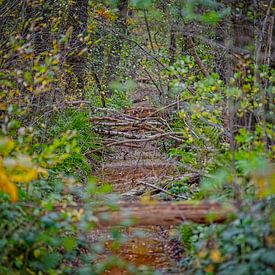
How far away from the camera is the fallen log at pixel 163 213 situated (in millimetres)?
4750

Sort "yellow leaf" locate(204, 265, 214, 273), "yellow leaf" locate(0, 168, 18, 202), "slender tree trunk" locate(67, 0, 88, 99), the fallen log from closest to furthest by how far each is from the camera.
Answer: "yellow leaf" locate(0, 168, 18, 202) < "yellow leaf" locate(204, 265, 214, 273) < the fallen log < "slender tree trunk" locate(67, 0, 88, 99)

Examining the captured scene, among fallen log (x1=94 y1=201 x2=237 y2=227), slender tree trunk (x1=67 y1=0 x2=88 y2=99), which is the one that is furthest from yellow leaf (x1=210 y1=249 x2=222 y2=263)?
slender tree trunk (x1=67 y1=0 x2=88 y2=99)

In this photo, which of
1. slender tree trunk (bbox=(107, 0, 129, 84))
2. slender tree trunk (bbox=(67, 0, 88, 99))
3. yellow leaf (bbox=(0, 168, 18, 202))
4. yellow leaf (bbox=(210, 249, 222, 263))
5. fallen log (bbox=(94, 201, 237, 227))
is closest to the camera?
yellow leaf (bbox=(0, 168, 18, 202))

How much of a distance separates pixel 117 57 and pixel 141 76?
5.34ft

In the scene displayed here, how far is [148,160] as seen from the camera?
38.2 ft

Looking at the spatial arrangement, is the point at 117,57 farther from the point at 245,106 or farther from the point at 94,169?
the point at 245,106

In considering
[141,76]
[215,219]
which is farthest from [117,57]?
[215,219]

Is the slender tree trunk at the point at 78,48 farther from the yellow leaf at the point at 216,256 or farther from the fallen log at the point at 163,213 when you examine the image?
the yellow leaf at the point at 216,256

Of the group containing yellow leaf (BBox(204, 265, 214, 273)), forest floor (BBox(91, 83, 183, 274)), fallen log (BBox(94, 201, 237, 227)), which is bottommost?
forest floor (BBox(91, 83, 183, 274))

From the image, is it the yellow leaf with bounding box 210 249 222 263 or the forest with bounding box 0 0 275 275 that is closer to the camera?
the yellow leaf with bounding box 210 249 222 263

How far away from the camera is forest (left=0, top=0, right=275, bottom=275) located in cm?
472

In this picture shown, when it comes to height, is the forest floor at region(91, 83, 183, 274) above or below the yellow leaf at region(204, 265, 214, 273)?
below

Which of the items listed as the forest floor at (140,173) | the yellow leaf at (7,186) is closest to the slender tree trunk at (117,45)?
the forest floor at (140,173)

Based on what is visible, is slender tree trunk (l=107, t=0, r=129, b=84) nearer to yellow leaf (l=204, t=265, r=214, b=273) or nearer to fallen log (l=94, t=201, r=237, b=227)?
fallen log (l=94, t=201, r=237, b=227)
